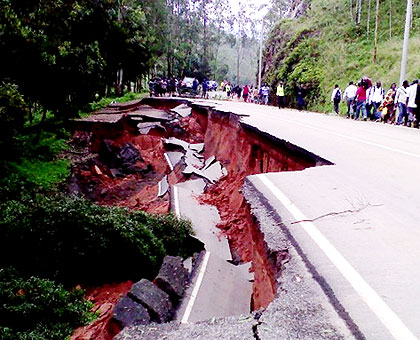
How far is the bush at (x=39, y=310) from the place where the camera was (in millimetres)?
6938

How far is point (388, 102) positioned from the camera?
60.3 ft

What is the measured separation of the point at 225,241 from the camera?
9.55 metres

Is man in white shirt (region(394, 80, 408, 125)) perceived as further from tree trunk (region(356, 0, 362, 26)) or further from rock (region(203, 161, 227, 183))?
tree trunk (region(356, 0, 362, 26))

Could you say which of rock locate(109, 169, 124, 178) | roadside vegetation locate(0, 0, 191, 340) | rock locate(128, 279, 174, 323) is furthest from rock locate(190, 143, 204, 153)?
rock locate(128, 279, 174, 323)

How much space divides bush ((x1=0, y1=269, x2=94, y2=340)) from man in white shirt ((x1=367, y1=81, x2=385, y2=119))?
15667mm

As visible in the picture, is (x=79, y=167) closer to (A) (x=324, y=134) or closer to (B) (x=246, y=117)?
(B) (x=246, y=117)

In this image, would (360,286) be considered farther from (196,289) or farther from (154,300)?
(196,289)

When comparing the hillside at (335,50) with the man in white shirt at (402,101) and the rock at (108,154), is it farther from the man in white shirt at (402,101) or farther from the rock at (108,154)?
the rock at (108,154)

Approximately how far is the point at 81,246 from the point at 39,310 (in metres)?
1.87

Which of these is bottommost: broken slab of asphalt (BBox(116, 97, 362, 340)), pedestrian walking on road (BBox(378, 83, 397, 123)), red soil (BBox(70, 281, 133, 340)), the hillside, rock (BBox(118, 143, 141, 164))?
red soil (BBox(70, 281, 133, 340))

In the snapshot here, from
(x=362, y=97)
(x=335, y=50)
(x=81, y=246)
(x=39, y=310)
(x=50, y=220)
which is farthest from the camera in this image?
(x=335, y=50)

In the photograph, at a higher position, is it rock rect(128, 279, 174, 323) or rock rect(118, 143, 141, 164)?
rock rect(118, 143, 141, 164)

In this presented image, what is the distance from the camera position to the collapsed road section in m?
4.69

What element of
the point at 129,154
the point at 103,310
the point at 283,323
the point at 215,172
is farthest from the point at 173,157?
the point at 283,323
